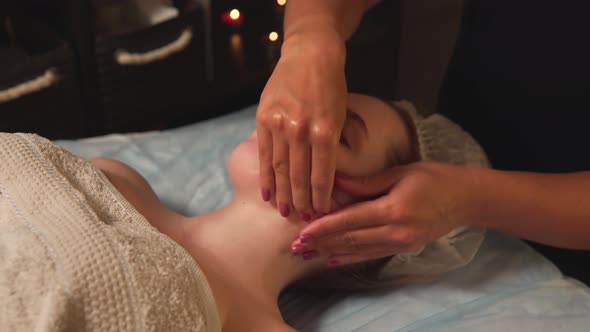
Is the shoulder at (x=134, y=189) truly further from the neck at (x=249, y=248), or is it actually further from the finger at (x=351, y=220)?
the finger at (x=351, y=220)

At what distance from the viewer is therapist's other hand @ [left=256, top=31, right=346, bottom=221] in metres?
0.76

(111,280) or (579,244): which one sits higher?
(111,280)

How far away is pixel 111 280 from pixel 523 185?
0.62m

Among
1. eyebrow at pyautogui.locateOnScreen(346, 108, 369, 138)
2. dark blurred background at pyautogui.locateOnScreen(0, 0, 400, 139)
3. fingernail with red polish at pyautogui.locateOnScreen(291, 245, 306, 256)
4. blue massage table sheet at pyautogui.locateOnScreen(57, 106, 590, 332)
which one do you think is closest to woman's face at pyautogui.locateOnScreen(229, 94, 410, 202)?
eyebrow at pyautogui.locateOnScreen(346, 108, 369, 138)

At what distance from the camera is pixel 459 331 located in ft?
2.98

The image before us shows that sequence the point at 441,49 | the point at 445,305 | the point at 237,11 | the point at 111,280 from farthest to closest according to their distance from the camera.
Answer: the point at 441,49 → the point at 237,11 → the point at 445,305 → the point at 111,280

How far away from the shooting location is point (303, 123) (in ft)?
2.48

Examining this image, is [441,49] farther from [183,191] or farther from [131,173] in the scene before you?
[131,173]

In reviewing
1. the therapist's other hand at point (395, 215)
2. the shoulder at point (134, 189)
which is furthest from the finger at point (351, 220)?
the shoulder at point (134, 189)

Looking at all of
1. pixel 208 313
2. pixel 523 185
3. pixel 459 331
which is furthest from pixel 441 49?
pixel 208 313

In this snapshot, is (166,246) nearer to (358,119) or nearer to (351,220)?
(351,220)

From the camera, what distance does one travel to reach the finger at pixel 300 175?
77 centimetres

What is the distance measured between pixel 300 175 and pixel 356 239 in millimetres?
136

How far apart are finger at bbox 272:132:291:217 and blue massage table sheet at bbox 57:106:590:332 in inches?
7.7
